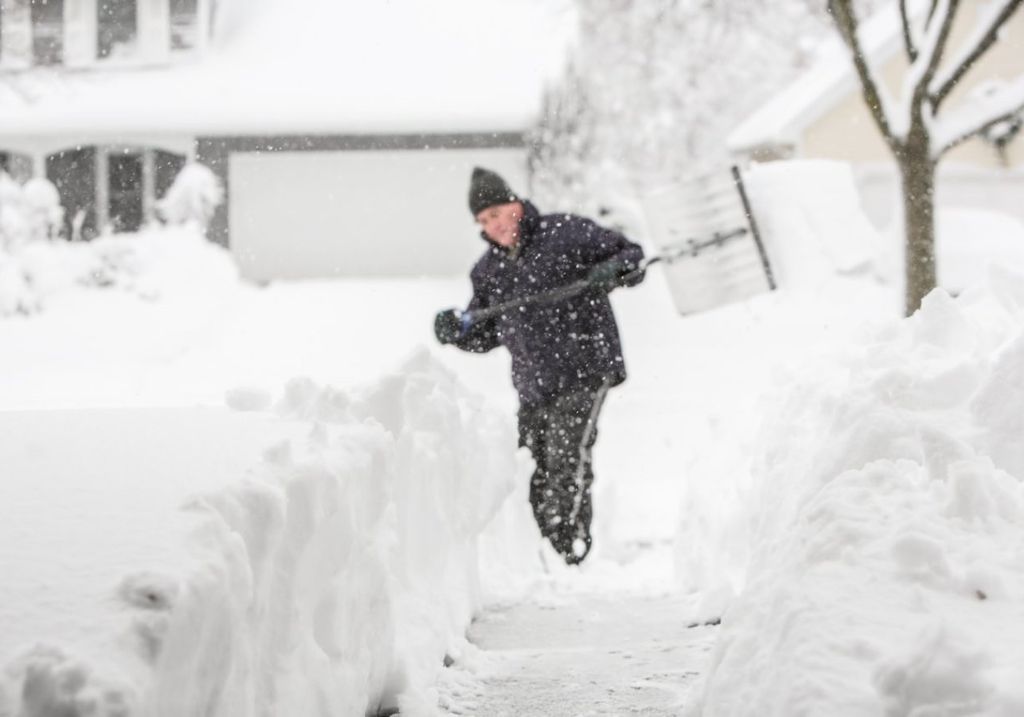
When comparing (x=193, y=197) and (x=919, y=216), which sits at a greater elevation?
(x=193, y=197)

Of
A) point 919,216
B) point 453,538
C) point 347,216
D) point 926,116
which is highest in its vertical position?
point 347,216

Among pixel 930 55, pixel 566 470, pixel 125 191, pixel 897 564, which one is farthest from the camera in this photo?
pixel 125 191

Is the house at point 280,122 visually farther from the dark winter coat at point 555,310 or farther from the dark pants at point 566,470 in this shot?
the dark pants at point 566,470

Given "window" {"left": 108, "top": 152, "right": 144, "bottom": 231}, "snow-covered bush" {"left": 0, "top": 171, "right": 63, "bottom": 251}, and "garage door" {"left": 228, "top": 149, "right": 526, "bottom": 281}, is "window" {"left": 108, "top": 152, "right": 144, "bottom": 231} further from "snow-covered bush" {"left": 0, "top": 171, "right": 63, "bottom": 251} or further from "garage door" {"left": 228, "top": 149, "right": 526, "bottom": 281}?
"garage door" {"left": 228, "top": 149, "right": 526, "bottom": 281}

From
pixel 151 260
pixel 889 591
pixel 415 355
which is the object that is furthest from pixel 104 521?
pixel 151 260

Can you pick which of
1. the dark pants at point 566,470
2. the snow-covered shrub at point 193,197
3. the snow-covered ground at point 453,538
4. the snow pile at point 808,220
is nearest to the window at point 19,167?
the snow-covered shrub at point 193,197

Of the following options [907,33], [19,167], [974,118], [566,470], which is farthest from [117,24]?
[566,470]

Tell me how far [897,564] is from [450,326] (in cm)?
441

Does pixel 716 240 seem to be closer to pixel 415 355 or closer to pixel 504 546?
pixel 504 546

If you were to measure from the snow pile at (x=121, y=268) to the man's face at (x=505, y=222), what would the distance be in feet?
38.3

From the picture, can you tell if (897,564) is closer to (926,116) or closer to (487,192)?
(487,192)

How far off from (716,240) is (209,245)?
9476 mm

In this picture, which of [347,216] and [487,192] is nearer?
[487,192]

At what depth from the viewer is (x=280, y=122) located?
2012 centimetres
